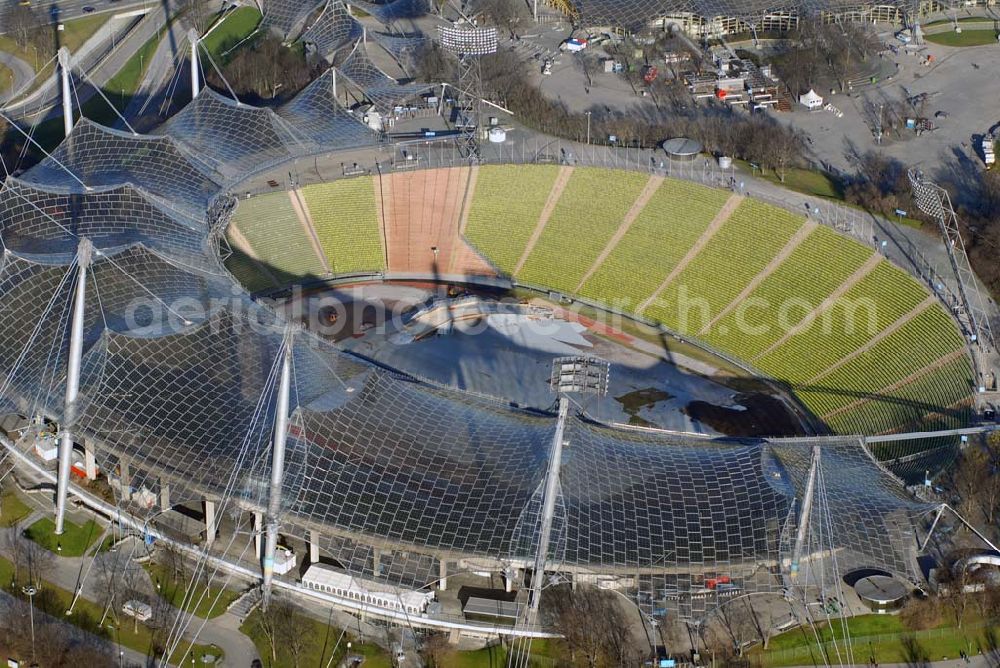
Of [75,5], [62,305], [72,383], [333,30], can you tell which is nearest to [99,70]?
[75,5]

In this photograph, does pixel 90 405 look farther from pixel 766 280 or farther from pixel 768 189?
pixel 768 189

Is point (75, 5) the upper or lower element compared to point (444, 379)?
upper

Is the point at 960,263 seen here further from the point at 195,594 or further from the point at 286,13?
the point at 286,13

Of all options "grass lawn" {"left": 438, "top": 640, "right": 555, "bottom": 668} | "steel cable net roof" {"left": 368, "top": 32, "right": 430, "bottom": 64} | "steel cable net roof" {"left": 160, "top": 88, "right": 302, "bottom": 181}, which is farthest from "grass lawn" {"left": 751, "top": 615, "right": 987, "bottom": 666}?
"steel cable net roof" {"left": 368, "top": 32, "right": 430, "bottom": 64}

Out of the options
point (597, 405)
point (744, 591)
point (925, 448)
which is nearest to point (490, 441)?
point (744, 591)

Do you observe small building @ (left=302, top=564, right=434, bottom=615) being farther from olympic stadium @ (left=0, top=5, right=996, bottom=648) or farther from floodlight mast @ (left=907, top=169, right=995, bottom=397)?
floodlight mast @ (left=907, top=169, right=995, bottom=397)

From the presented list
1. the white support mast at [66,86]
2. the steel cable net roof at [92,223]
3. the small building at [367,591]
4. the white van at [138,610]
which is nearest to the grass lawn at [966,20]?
the steel cable net roof at [92,223]
